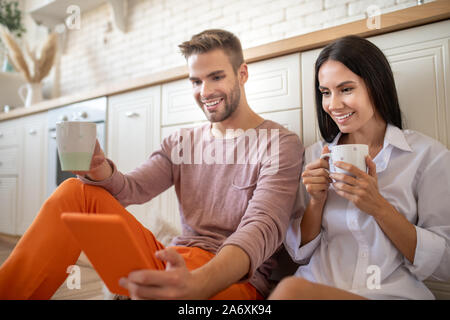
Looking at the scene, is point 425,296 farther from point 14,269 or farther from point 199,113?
point 199,113

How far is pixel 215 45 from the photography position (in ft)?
3.77

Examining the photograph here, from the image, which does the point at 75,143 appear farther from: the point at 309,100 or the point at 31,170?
the point at 31,170

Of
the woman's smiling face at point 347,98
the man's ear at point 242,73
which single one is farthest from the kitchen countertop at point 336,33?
the woman's smiling face at point 347,98

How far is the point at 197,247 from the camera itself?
1.02 m

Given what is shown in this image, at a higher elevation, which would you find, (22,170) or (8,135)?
(8,135)

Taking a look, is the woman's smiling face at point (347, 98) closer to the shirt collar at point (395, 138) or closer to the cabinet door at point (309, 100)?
the shirt collar at point (395, 138)

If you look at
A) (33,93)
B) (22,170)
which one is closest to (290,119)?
(22,170)

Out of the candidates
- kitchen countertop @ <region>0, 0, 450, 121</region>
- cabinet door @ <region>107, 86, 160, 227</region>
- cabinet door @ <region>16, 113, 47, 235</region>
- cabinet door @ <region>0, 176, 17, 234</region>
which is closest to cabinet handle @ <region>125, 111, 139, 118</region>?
cabinet door @ <region>107, 86, 160, 227</region>

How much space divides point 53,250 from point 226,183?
50 centimetres

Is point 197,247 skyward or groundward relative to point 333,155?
groundward

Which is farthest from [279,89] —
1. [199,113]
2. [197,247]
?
[197,247]

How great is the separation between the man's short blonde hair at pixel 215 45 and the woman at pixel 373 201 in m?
0.30
